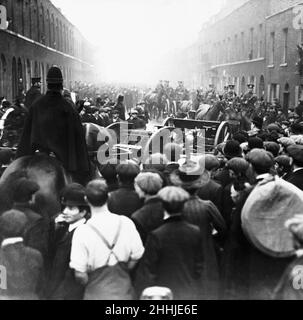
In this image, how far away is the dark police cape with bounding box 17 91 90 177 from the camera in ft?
18.3

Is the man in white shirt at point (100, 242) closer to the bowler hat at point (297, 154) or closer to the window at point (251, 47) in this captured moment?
the bowler hat at point (297, 154)

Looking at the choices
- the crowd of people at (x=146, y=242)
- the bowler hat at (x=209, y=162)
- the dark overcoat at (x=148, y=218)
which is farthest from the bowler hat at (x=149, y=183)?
the bowler hat at (x=209, y=162)

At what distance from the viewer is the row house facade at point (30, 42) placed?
2044 cm

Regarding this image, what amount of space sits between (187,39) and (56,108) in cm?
2726

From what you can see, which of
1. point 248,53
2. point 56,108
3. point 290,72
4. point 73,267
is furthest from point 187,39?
point 73,267

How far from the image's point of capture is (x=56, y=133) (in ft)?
18.5

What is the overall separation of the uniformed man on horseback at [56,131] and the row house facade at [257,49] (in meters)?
19.0

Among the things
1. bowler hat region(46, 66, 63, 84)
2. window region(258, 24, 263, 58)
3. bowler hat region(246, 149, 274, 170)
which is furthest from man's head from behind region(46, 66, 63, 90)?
window region(258, 24, 263, 58)

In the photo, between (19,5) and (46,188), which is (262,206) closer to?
(46,188)

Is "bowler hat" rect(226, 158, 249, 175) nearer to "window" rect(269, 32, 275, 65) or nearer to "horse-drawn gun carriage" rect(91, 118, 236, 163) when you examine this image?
"horse-drawn gun carriage" rect(91, 118, 236, 163)
